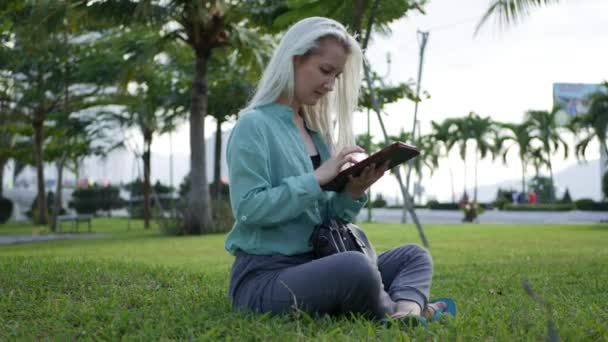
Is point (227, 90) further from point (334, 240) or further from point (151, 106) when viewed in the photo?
point (334, 240)

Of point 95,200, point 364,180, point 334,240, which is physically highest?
point 95,200

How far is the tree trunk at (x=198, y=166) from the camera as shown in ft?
59.2

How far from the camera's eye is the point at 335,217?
130 inches

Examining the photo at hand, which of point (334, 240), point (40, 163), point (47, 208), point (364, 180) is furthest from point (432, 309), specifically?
point (47, 208)

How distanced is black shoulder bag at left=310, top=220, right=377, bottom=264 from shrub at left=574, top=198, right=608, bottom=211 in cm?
3955

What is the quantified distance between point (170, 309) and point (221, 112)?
67.7 feet

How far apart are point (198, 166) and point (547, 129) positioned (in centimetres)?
4163

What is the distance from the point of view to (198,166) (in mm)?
18375

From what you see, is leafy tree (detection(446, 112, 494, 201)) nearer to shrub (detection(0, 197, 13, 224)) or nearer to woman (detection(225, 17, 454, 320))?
shrub (detection(0, 197, 13, 224))

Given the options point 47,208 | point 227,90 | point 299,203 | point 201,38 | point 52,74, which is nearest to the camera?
point 299,203

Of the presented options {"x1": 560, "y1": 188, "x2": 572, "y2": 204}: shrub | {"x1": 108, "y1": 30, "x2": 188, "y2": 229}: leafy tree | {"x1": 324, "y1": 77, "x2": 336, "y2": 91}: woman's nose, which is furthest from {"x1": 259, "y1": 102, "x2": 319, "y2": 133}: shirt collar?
{"x1": 560, "y1": 188, "x2": 572, "y2": 204}: shrub

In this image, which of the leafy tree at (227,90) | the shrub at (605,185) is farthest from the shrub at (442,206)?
the leafy tree at (227,90)

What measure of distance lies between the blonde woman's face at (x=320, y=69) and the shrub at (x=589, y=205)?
3964 centimetres

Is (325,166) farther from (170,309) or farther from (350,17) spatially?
(350,17)
